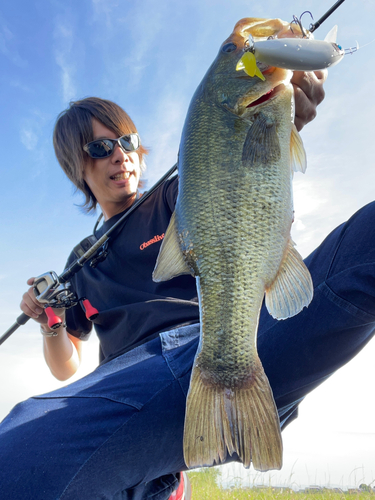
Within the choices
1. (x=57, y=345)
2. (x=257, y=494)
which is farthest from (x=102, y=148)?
(x=257, y=494)

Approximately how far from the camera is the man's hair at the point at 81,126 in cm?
349

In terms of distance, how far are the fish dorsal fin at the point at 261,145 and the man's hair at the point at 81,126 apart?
6.97 ft

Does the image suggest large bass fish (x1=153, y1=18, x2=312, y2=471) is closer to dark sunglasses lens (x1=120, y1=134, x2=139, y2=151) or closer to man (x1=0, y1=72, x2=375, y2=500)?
man (x1=0, y1=72, x2=375, y2=500)

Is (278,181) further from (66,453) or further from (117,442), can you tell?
(66,453)

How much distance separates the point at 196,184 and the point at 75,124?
2367 mm

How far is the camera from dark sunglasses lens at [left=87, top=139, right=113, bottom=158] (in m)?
3.40

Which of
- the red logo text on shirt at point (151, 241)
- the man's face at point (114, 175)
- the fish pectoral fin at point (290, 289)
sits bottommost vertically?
the fish pectoral fin at point (290, 289)

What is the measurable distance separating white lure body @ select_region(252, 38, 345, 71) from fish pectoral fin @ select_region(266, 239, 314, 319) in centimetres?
70

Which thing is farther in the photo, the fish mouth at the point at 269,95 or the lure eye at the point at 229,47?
the lure eye at the point at 229,47

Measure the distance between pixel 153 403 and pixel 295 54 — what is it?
1.64 meters

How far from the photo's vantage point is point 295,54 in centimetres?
144

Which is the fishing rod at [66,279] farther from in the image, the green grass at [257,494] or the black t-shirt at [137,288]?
the green grass at [257,494]

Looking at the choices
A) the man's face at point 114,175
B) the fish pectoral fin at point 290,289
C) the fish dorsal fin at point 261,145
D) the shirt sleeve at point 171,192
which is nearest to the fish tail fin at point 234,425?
the fish pectoral fin at point 290,289

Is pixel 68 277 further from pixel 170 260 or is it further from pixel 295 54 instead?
pixel 295 54
